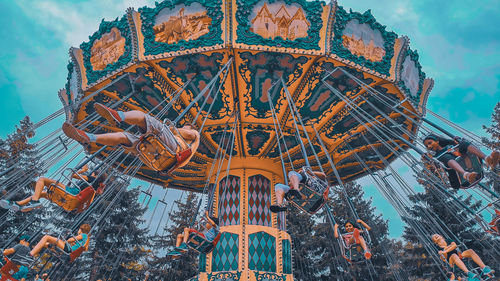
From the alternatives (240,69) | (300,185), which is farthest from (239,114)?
(300,185)

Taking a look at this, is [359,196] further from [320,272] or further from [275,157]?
[275,157]

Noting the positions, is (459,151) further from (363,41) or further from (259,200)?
(259,200)

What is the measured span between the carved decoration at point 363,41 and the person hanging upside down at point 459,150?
9.60 feet

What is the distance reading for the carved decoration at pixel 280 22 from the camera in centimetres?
826

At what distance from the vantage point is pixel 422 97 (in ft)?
35.2

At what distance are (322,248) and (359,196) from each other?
351 centimetres

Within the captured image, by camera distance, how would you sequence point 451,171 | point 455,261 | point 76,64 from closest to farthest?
point 451,171, point 455,261, point 76,64

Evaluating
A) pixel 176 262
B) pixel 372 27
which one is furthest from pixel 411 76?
pixel 176 262

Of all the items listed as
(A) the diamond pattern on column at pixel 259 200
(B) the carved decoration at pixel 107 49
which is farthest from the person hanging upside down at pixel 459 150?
(B) the carved decoration at pixel 107 49

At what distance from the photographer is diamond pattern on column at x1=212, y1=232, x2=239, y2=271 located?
999cm

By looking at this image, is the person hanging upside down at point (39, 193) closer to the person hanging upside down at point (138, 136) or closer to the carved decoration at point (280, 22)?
the person hanging upside down at point (138, 136)

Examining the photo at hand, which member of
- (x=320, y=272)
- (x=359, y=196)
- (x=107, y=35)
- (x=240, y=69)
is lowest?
(x=240, y=69)

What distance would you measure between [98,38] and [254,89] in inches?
156

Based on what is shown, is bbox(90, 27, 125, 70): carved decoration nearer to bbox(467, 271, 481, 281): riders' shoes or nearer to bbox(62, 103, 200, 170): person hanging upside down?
bbox(62, 103, 200, 170): person hanging upside down
